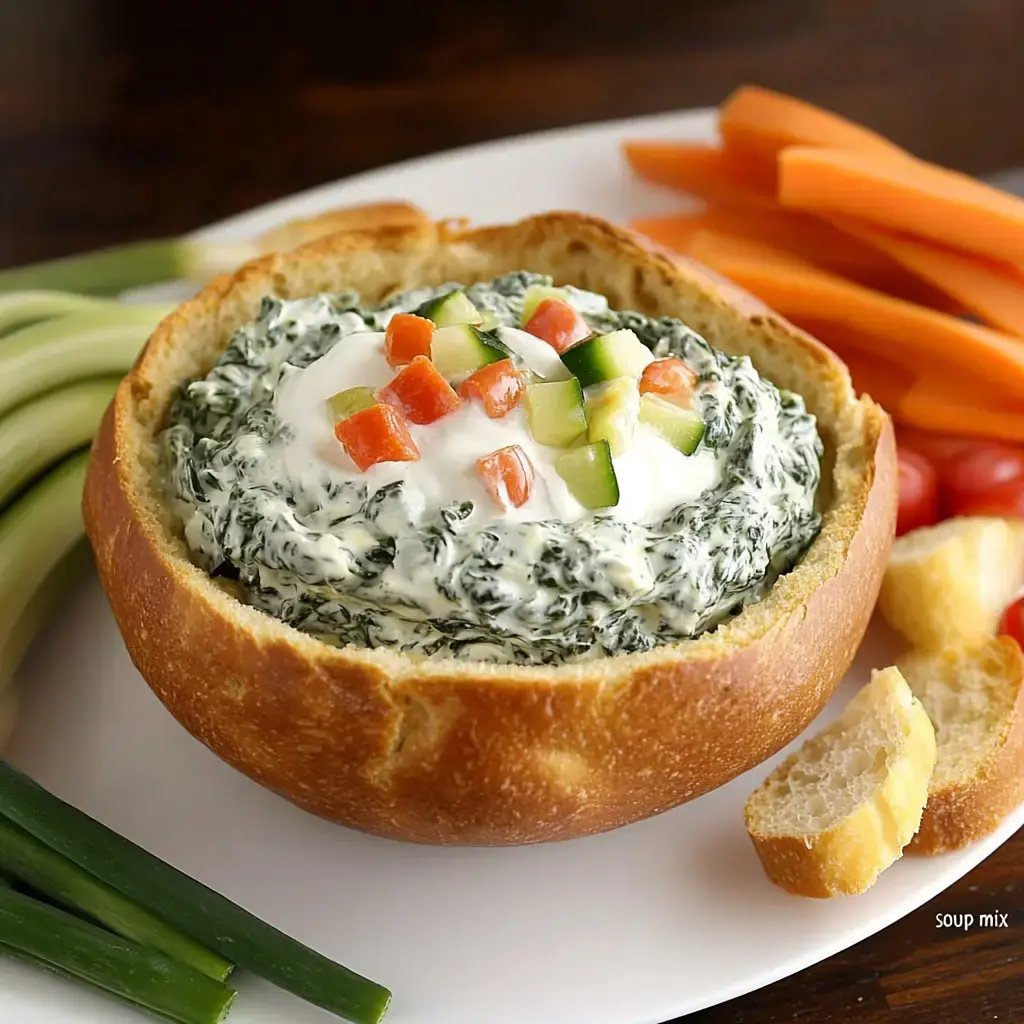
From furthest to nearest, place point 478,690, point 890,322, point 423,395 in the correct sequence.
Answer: point 890,322
point 423,395
point 478,690

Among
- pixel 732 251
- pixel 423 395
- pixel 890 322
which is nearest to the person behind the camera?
pixel 423 395

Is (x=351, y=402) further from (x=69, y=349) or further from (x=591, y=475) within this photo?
(x=69, y=349)

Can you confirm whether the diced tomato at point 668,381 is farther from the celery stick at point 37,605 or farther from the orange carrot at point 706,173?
the orange carrot at point 706,173

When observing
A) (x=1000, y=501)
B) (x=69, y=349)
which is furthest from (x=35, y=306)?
(x=1000, y=501)

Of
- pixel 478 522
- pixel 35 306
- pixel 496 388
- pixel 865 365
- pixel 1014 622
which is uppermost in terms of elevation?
pixel 496 388

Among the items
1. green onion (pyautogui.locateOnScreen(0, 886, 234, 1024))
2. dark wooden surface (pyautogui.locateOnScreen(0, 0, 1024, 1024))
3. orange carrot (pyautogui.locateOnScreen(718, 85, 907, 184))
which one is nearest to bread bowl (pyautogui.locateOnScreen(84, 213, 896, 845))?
green onion (pyautogui.locateOnScreen(0, 886, 234, 1024))

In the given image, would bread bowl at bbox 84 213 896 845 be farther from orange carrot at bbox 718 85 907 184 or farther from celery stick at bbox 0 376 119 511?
orange carrot at bbox 718 85 907 184
